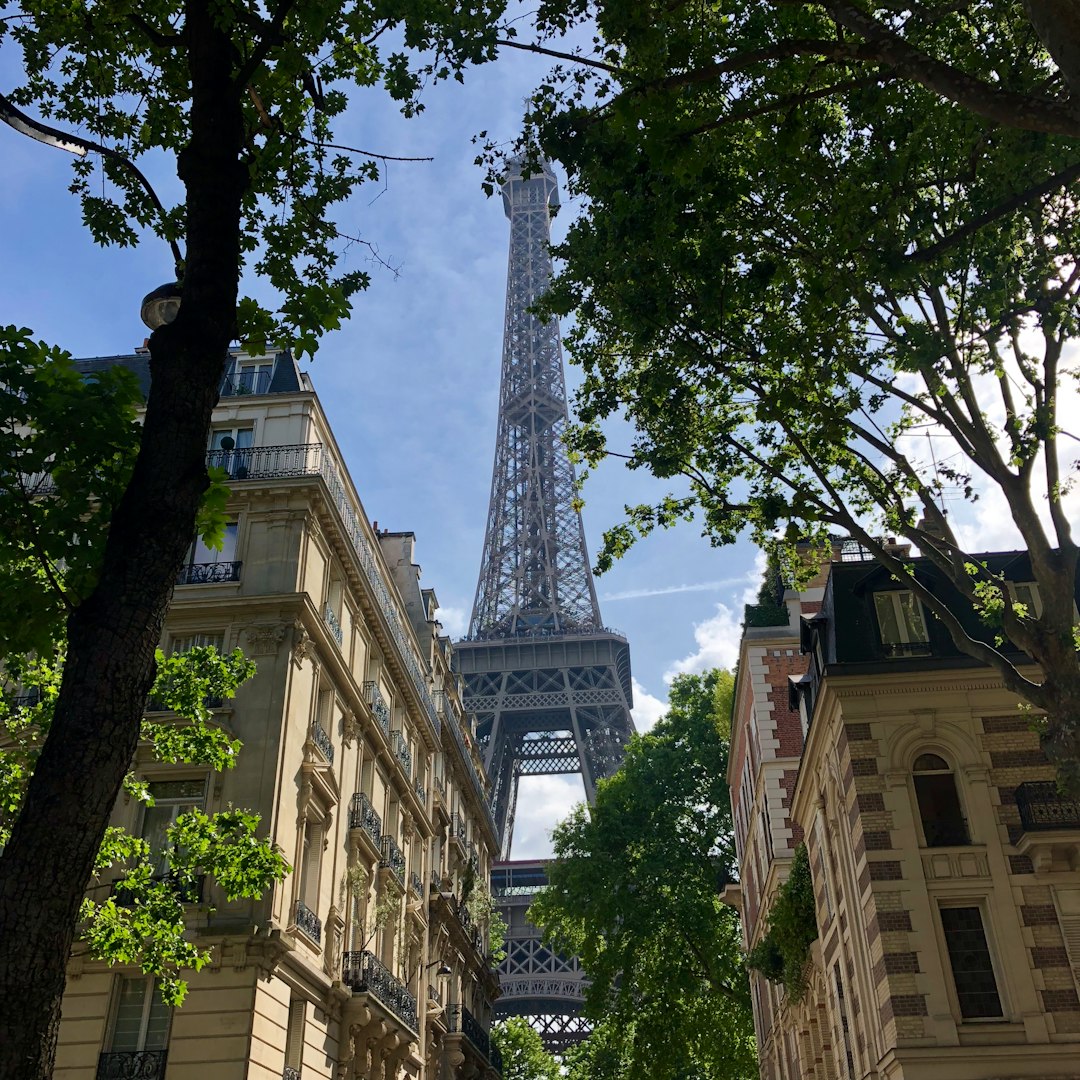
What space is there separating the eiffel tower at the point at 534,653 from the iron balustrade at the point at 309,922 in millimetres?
49000

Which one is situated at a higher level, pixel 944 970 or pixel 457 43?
pixel 457 43

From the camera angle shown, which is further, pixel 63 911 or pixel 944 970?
pixel 944 970

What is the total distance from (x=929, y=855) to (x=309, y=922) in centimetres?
1236

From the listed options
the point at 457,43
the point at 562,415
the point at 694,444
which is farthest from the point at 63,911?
the point at 562,415

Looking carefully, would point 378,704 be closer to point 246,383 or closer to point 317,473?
point 317,473

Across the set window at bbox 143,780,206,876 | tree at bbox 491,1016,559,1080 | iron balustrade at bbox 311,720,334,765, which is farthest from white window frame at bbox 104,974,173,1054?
tree at bbox 491,1016,559,1080

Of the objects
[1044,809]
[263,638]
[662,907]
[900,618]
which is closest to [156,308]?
[263,638]

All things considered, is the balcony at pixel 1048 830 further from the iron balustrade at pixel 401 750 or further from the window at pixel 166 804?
the iron balustrade at pixel 401 750

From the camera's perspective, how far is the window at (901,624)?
21.5 meters

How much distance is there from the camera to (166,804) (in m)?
22.5

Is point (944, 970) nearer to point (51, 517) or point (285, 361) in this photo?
point (51, 517)

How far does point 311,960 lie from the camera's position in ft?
77.4

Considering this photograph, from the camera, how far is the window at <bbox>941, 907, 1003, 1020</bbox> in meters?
18.2

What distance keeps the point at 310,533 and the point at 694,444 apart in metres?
10.6
